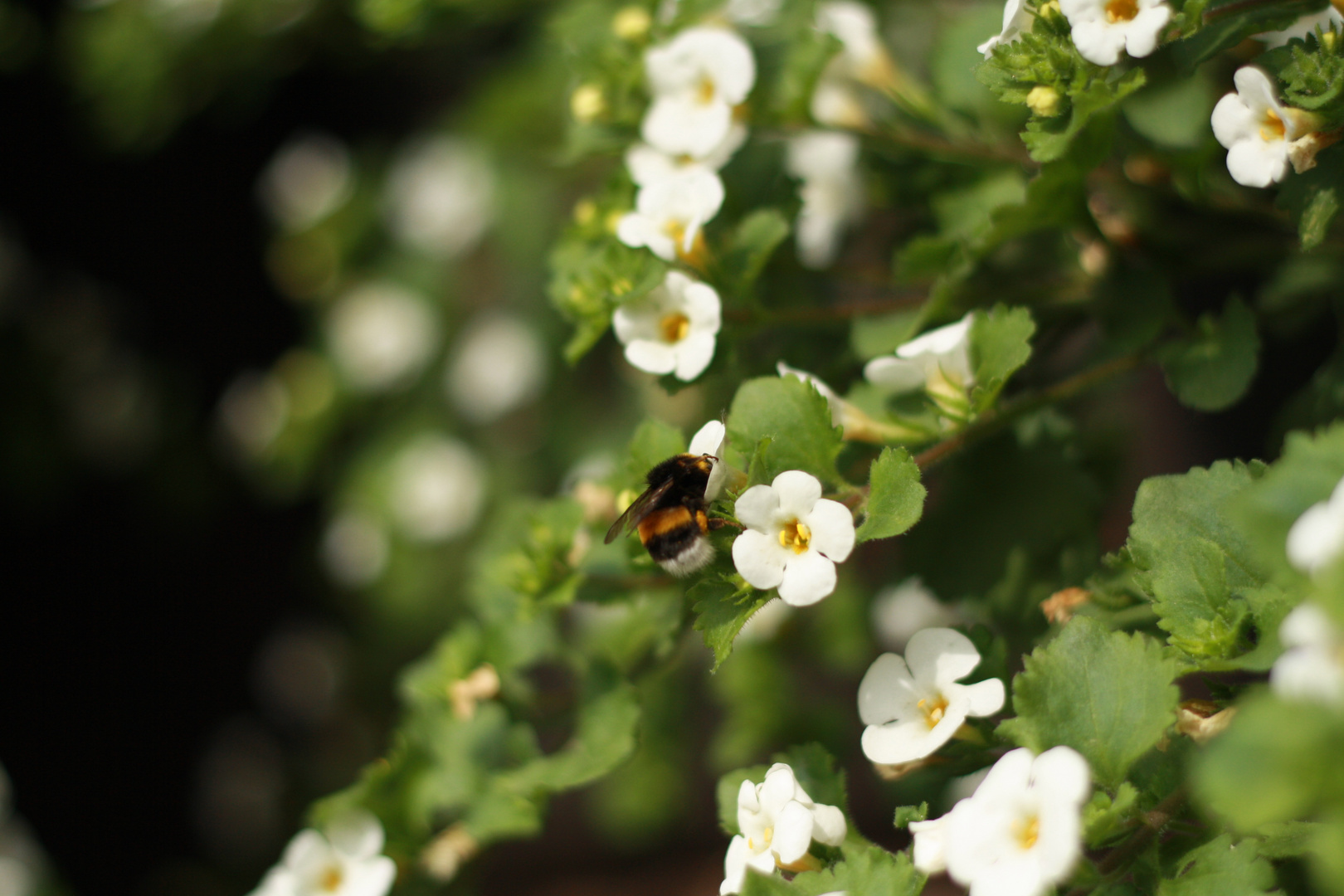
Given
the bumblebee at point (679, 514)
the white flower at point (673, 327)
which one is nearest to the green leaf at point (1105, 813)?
the bumblebee at point (679, 514)

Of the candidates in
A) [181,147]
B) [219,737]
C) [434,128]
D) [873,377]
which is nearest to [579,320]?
[873,377]

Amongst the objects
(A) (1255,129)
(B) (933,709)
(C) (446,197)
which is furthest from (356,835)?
(C) (446,197)

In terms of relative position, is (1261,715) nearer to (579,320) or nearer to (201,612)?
(579,320)

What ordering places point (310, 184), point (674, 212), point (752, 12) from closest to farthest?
point (674, 212)
point (752, 12)
point (310, 184)

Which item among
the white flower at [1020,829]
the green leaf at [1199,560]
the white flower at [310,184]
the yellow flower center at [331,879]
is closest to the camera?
the white flower at [1020,829]

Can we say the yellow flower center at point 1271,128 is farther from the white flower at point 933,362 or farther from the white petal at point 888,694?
the white petal at point 888,694

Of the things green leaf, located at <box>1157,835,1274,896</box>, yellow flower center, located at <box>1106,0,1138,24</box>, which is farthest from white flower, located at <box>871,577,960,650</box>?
yellow flower center, located at <box>1106,0,1138,24</box>

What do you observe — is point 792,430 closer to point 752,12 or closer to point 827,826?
point 827,826

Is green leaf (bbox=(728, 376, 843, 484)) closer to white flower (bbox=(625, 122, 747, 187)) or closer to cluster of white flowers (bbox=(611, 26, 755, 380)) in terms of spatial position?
cluster of white flowers (bbox=(611, 26, 755, 380))
